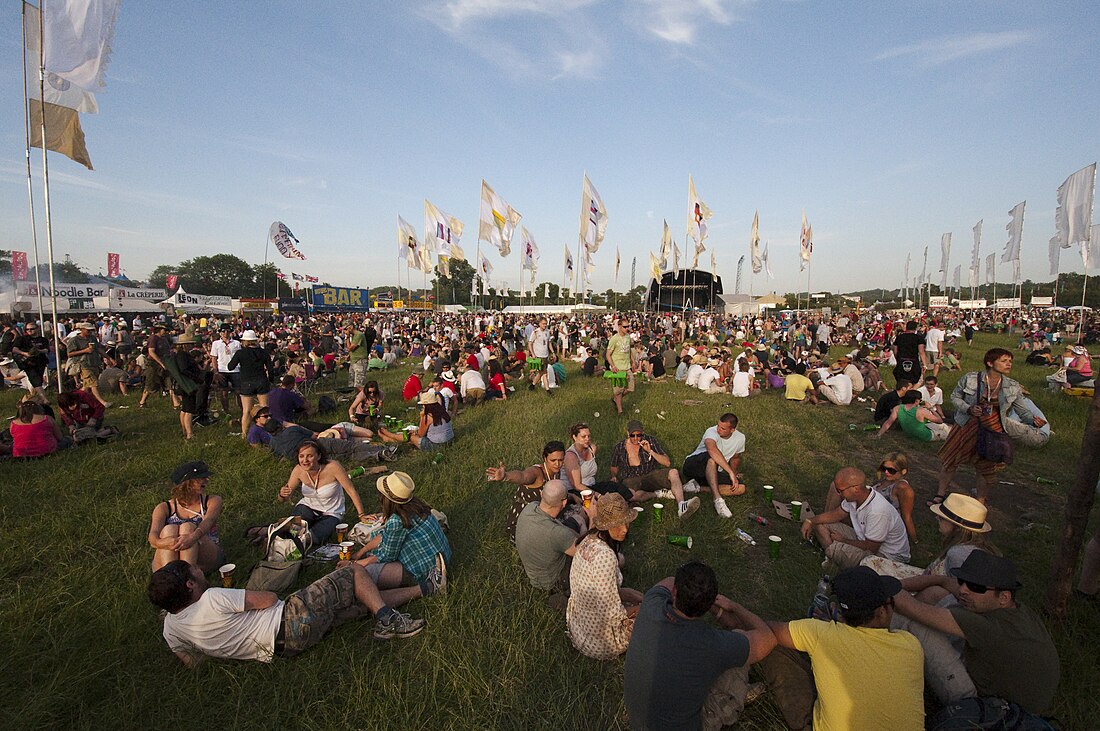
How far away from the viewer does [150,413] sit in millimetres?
10203

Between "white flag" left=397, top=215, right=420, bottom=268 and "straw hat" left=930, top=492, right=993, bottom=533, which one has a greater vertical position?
"white flag" left=397, top=215, right=420, bottom=268

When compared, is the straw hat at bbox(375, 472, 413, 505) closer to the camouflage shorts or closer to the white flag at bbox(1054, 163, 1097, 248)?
the camouflage shorts

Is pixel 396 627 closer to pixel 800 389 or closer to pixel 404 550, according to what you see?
pixel 404 550

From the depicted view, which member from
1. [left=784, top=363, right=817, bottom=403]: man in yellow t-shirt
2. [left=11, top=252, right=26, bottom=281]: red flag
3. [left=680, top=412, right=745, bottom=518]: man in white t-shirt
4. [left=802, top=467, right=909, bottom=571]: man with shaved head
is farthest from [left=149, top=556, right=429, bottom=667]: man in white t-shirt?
[left=11, top=252, right=26, bottom=281]: red flag

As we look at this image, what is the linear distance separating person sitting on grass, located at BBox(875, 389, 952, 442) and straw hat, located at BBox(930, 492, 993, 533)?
5518 mm

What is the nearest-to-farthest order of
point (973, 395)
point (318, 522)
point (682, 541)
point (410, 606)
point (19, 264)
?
1. point (410, 606)
2. point (682, 541)
3. point (318, 522)
4. point (973, 395)
5. point (19, 264)

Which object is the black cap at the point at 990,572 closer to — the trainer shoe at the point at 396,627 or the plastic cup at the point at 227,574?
the trainer shoe at the point at 396,627

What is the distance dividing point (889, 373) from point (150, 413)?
2017 cm

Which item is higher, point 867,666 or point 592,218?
point 592,218

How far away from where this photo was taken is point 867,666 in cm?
234

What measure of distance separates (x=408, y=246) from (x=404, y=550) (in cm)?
2585

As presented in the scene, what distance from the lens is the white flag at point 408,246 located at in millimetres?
27484

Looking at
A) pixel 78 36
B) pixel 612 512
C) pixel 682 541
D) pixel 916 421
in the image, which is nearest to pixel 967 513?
pixel 682 541

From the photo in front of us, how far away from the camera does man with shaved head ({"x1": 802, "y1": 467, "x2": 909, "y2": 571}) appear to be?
13.9 ft
